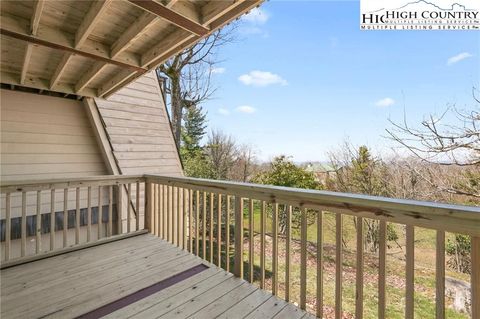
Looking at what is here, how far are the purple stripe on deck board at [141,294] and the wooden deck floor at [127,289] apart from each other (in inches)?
1.7

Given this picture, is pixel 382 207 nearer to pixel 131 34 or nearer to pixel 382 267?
pixel 382 267

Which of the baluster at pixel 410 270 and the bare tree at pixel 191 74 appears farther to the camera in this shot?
the bare tree at pixel 191 74

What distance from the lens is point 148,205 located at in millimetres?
3715

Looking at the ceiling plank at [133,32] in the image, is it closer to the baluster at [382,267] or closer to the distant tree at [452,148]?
the baluster at [382,267]

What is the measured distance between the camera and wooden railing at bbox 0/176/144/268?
2787mm

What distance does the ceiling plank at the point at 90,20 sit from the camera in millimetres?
1858

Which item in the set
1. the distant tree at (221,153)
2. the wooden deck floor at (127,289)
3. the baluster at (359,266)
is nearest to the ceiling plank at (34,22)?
the wooden deck floor at (127,289)

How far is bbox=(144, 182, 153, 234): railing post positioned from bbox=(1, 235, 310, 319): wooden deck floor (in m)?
0.75

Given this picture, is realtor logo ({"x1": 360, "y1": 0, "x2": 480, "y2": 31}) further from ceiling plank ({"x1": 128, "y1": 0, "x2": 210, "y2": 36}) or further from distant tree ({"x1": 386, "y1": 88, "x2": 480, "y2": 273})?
ceiling plank ({"x1": 128, "y1": 0, "x2": 210, "y2": 36})

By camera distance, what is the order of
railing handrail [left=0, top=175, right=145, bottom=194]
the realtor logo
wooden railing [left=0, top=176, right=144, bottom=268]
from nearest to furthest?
railing handrail [left=0, top=175, right=145, bottom=194], wooden railing [left=0, top=176, right=144, bottom=268], the realtor logo

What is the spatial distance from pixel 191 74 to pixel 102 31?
9524mm

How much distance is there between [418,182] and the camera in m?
6.18

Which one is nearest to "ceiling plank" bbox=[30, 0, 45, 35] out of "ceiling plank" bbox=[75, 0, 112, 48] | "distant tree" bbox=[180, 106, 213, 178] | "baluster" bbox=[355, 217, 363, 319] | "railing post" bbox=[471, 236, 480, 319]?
"ceiling plank" bbox=[75, 0, 112, 48]

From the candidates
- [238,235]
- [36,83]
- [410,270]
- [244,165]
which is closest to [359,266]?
[410,270]
